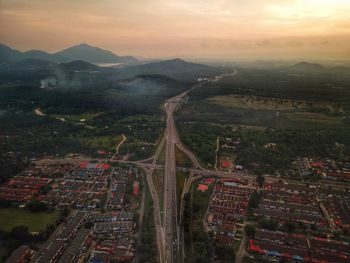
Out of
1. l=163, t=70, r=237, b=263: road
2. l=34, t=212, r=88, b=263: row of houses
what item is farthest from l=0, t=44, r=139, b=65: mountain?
l=34, t=212, r=88, b=263: row of houses

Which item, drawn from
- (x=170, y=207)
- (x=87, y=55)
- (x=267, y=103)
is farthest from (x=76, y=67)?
(x=170, y=207)

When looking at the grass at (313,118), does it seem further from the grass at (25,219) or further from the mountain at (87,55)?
the mountain at (87,55)

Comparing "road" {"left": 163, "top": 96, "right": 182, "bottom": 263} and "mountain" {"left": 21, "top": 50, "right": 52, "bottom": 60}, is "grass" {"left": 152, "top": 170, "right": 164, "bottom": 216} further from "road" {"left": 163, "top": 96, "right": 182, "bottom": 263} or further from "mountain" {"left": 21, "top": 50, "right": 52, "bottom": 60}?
"mountain" {"left": 21, "top": 50, "right": 52, "bottom": 60}

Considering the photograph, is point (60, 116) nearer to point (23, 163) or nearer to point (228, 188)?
point (23, 163)

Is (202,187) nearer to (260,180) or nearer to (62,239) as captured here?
(260,180)

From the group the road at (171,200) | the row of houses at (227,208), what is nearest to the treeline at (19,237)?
the road at (171,200)

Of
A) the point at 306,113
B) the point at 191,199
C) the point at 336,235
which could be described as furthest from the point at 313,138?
the point at 191,199
